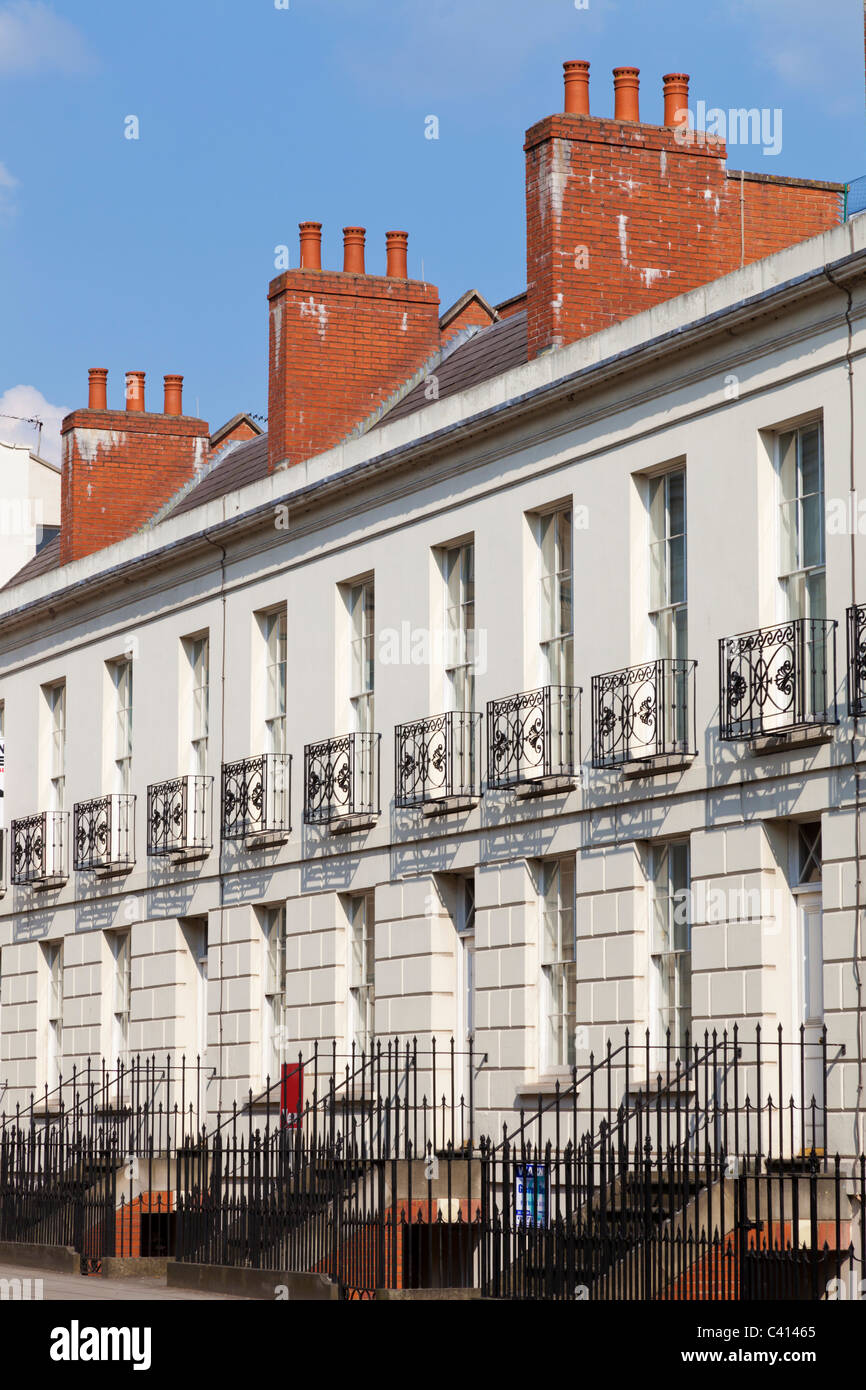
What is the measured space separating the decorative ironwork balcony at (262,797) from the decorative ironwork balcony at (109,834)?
3.47m

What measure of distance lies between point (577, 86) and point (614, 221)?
1.64 metres

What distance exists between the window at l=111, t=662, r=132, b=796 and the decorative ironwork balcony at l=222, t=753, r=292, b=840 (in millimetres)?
3879

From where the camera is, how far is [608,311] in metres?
24.3

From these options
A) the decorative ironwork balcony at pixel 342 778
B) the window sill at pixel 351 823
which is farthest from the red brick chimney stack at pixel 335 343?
the window sill at pixel 351 823

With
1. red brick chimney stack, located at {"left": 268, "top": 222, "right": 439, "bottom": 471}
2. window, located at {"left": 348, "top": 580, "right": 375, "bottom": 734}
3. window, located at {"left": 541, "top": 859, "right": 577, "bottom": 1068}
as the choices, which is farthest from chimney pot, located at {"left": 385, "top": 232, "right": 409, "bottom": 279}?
window, located at {"left": 541, "top": 859, "right": 577, "bottom": 1068}

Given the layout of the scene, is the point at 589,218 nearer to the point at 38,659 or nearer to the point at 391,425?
the point at 391,425

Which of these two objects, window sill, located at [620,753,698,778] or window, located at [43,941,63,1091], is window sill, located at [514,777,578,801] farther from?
window, located at [43,941,63,1091]

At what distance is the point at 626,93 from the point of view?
81.8ft

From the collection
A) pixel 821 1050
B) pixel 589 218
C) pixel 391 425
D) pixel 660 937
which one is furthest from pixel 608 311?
pixel 821 1050

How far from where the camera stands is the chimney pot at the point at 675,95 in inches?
987

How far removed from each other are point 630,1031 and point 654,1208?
2.55m

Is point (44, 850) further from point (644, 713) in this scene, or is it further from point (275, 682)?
point (644, 713)

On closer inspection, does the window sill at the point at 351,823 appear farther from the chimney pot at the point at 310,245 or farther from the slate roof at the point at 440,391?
the chimney pot at the point at 310,245

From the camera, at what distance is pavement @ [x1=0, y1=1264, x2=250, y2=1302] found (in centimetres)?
2216
